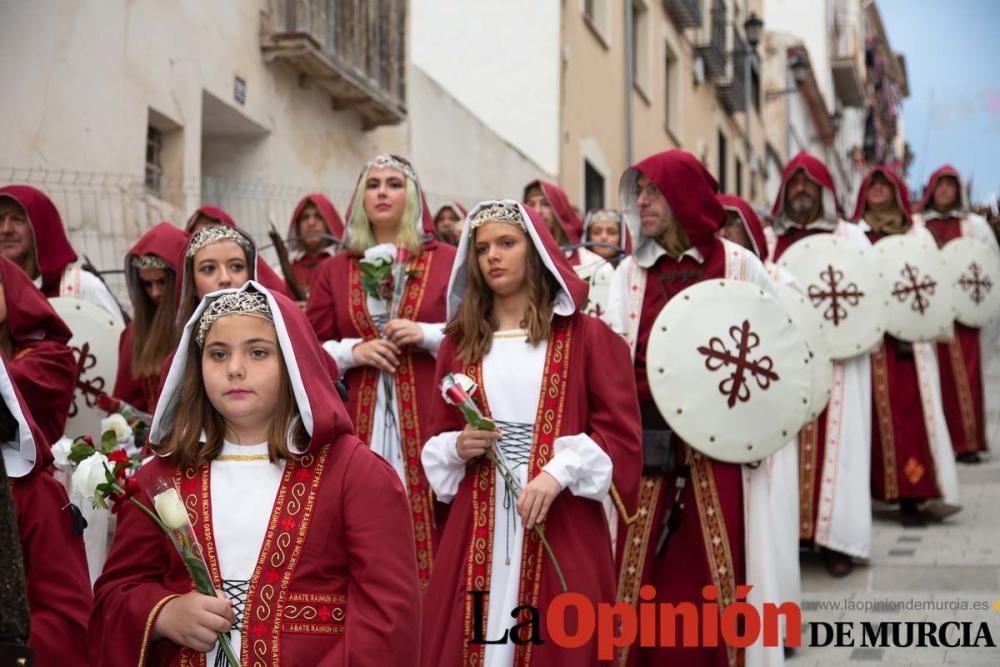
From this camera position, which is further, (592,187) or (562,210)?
(592,187)

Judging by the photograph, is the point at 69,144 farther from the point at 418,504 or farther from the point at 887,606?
the point at 887,606

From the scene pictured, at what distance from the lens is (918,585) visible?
6848 mm

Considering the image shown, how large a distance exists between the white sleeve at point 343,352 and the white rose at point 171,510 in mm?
2659

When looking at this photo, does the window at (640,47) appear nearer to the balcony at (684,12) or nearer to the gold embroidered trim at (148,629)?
the balcony at (684,12)

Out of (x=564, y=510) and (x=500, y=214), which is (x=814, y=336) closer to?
(x=500, y=214)

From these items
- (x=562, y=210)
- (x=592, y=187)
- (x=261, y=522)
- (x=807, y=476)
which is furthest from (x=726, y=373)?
(x=592, y=187)

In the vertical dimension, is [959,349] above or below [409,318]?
above

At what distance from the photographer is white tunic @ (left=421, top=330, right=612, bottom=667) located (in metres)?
4.24

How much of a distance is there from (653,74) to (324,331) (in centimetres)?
1667

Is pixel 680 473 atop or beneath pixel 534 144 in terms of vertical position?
beneath

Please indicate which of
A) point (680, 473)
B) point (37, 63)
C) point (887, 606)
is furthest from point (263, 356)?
point (37, 63)

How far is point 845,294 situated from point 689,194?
2300 mm

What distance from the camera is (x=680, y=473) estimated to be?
5.00m

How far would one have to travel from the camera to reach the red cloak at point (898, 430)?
8.50m
